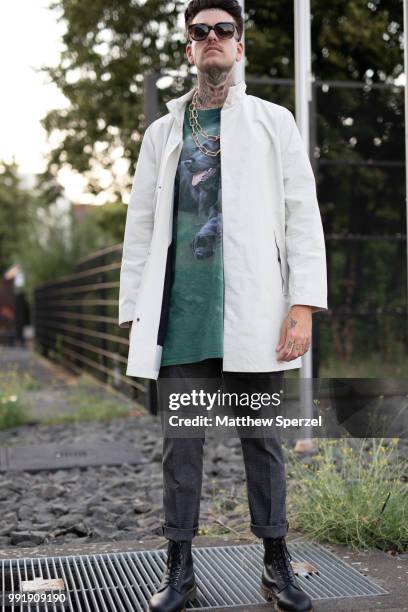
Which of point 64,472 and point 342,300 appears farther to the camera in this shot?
point 342,300

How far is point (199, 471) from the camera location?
3119mm

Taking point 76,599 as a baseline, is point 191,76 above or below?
above

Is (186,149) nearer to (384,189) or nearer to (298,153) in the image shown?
(298,153)

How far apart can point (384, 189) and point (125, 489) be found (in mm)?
4423

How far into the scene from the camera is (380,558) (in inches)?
147

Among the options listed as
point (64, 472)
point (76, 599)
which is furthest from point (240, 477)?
point (76, 599)

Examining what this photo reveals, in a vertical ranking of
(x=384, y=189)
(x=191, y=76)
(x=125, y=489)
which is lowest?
(x=125, y=489)

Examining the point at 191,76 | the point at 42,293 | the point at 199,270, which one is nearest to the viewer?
the point at 199,270

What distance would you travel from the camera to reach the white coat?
301cm

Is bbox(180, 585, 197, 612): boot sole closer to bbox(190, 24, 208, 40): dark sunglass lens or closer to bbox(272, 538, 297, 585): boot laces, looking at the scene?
bbox(272, 538, 297, 585): boot laces

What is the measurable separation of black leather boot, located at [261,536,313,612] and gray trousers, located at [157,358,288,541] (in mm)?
62

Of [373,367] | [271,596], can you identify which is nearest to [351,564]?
[271,596]

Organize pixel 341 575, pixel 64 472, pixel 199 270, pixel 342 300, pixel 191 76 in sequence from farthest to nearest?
1. pixel 342 300
2. pixel 191 76
3. pixel 64 472
4. pixel 341 575
5. pixel 199 270

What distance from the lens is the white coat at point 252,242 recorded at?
9.87 feet
